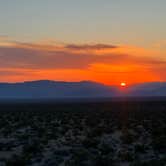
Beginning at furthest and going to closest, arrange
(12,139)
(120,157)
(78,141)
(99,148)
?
(12,139) → (78,141) → (99,148) → (120,157)

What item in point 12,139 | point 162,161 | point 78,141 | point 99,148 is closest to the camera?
point 162,161

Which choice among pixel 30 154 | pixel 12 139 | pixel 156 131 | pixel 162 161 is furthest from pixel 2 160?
pixel 156 131

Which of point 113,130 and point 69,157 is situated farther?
point 113,130

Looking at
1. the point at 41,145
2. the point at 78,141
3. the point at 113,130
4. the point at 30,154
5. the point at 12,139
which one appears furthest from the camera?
the point at 113,130

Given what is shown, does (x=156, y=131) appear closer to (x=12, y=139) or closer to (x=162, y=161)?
(x=12, y=139)

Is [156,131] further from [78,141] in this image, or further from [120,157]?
[120,157]

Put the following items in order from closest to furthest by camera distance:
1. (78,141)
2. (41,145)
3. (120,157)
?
1. (120,157)
2. (41,145)
3. (78,141)

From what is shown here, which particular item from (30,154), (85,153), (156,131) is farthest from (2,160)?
(156,131)

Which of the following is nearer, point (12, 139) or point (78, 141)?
point (78, 141)
